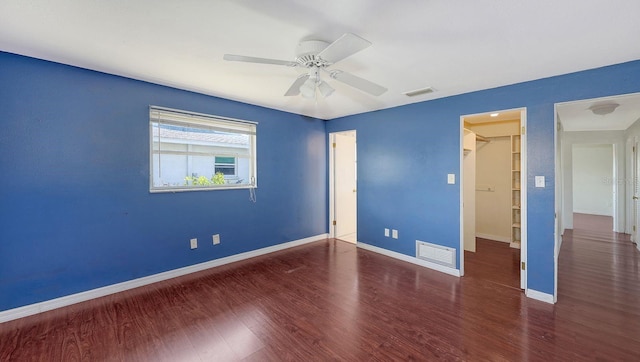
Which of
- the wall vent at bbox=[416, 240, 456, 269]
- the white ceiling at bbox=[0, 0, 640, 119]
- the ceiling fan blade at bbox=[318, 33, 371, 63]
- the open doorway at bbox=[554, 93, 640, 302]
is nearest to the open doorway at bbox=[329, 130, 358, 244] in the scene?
the wall vent at bbox=[416, 240, 456, 269]

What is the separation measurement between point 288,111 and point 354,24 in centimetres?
275

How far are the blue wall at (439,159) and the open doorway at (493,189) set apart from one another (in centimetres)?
82

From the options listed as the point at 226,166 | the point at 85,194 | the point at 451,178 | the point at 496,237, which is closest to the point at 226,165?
the point at 226,166

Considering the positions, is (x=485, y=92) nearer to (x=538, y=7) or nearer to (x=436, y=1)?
(x=538, y=7)

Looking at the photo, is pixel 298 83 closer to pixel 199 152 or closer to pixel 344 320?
pixel 199 152

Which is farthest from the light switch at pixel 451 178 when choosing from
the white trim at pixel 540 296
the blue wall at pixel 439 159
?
the white trim at pixel 540 296

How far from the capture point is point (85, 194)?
262 centimetres

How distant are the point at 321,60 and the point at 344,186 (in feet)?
11.3

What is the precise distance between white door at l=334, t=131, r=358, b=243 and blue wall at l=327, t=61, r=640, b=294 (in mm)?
475

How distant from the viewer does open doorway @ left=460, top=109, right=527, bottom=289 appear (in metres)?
4.21

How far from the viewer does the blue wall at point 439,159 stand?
2.64m

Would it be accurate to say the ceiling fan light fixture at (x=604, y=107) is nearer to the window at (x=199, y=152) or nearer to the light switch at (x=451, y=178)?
the light switch at (x=451, y=178)

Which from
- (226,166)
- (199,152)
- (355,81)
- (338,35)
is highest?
(338,35)

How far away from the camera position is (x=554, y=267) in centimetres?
264
